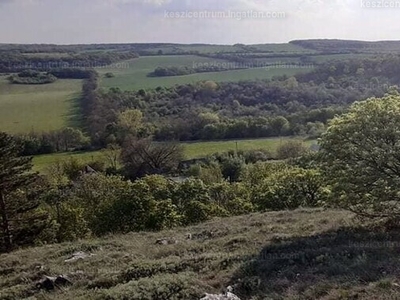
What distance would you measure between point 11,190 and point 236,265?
1795cm

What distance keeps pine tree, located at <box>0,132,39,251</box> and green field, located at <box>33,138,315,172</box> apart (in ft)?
128

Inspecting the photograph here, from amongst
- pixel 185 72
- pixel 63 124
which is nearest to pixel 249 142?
pixel 63 124

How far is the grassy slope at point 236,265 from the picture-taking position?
480 inches

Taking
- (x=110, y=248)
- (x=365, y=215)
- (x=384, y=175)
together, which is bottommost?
(x=110, y=248)

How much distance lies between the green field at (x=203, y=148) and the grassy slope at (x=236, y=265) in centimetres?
4764

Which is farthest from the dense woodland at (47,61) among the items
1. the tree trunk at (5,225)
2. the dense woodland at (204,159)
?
the tree trunk at (5,225)

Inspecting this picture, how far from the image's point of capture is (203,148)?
7375 centimetres

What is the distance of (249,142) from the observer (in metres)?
75.8

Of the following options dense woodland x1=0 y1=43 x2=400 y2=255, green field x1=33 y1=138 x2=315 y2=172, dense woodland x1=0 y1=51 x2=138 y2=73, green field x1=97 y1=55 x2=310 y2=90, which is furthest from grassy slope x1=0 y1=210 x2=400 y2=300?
dense woodland x1=0 y1=51 x2=138 y2=73

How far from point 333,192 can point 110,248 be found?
9.87 metres

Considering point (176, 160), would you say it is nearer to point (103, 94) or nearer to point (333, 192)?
point (103, 94)

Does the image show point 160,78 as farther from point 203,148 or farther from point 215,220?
point 215,220

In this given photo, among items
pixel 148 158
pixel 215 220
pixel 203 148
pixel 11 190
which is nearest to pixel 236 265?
pixel 215 220

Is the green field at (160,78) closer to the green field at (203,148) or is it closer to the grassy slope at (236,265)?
the green field at (203,148)
